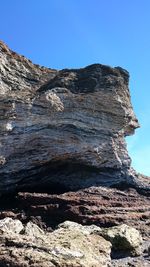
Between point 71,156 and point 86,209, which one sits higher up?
point 71,156

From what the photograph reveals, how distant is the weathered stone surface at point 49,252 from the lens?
20484 mm

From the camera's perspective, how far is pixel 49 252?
21250 millimetres

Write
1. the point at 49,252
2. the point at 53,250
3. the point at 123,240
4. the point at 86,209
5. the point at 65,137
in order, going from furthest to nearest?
the point at 65,137 → the point at 86,209 → the point at 123,240 → the point at 53,250 → the point at 49,252

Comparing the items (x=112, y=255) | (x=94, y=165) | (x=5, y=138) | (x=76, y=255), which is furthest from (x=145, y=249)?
(x=5, y=138)

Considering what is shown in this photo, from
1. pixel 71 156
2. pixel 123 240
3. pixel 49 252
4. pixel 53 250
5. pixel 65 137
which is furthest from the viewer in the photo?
pixel 65 137

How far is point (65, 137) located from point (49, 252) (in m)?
26.0

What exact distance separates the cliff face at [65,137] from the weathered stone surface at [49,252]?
844 inches

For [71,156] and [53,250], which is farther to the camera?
[71,156]

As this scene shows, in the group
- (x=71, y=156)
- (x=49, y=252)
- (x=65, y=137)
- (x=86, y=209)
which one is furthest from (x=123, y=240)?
(x=65, y=137)

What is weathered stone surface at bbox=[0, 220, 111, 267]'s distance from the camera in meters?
20.5

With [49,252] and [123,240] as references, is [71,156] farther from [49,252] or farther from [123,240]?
[49,252]

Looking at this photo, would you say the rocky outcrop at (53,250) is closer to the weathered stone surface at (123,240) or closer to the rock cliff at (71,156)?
the weathered stone surface at (123,240)

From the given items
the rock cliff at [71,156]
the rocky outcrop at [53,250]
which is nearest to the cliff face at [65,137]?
the rock cliff at [71,156]

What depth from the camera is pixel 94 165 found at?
47.0m
